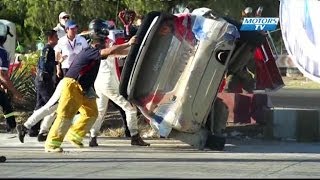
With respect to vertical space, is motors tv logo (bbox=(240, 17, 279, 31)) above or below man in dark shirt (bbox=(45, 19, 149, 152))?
above

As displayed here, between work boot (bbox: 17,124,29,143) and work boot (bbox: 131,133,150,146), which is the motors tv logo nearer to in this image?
work boot (bbox: 131,133,150,146)

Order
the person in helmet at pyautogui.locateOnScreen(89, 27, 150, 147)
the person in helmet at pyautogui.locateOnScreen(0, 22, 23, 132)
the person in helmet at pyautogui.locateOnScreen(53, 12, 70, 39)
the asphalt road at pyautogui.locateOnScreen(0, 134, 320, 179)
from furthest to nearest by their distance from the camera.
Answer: the person in helmet at pyautogui.locateOnScreen(53, 12, 70, 39)
the person in helmet at pyautogui.locateOnScreen(0, 22, 23, 132)
the person in helmet at pyautogui.locateOnScreen(89, 27, 150, 147)
the asphalt road at pyautogui.locateOnScreen(0, 134, 320, 179)

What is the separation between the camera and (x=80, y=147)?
11539 mm

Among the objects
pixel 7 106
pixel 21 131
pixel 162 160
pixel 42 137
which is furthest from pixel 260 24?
pixel 7 106

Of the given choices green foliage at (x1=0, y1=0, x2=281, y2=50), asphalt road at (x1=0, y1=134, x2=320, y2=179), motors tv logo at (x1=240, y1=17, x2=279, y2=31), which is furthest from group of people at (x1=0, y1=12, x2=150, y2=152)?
green foliage at (x1=0, y1=0, x2=281, y2=50)

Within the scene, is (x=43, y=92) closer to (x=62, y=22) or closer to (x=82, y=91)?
(x=62, y=22)

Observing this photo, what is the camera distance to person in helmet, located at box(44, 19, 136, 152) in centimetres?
1080

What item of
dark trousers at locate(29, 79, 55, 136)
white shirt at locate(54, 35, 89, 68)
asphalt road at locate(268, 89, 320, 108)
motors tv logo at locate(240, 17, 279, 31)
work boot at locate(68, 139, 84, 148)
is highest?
motors tv logo at locate(240, 17, 279, 31)

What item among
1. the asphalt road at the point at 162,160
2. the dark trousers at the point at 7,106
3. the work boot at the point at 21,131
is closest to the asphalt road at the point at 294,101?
the asphalt road at the point at 162,160

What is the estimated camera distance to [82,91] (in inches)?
431

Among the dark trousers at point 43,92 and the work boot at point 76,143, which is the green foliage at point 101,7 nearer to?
the dark trousers at point 43,92

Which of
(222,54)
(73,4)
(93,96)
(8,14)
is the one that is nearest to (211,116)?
(222,54)

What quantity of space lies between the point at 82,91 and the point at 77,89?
0.10 meters

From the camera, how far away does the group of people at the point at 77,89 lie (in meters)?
10.8
